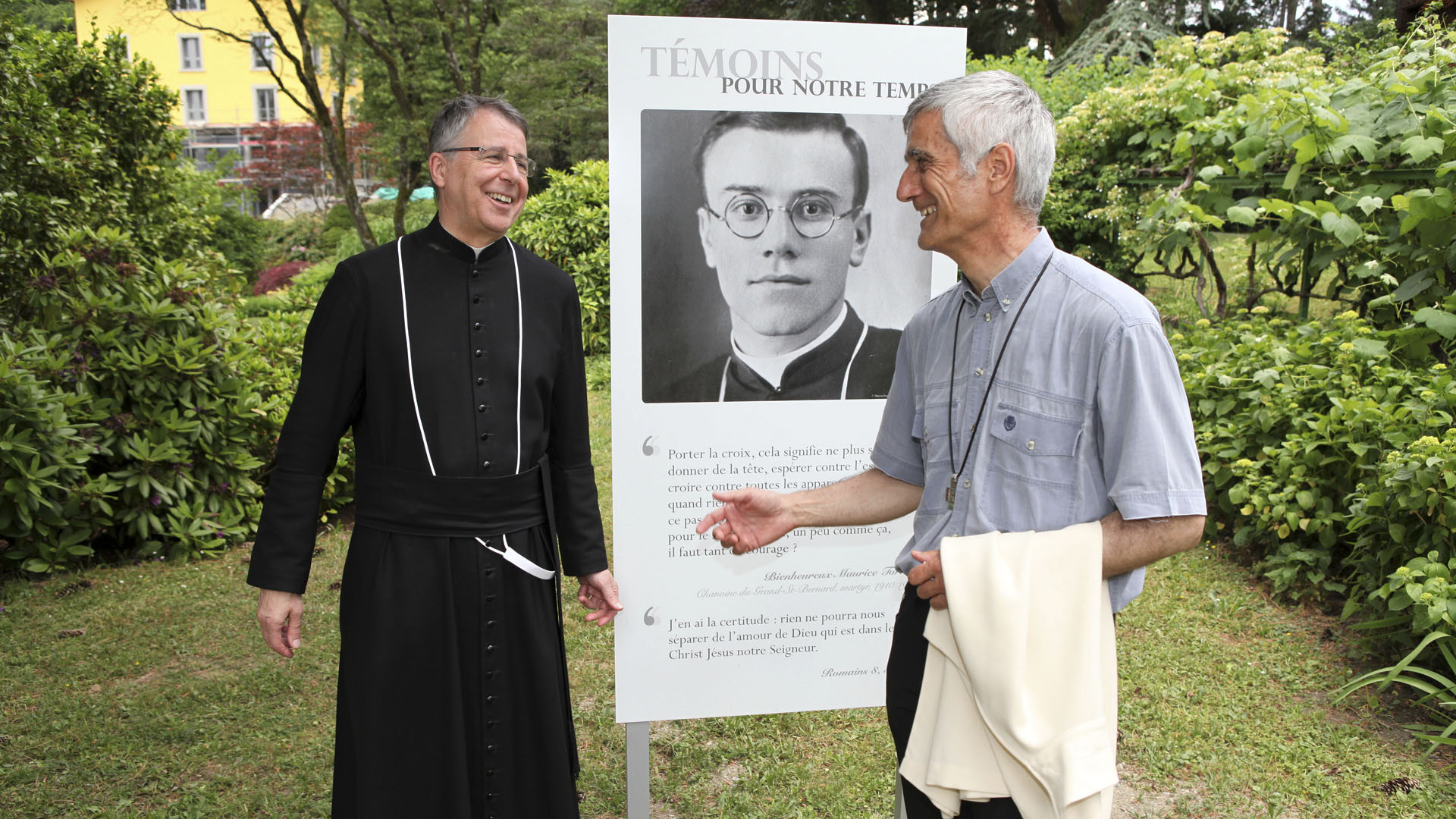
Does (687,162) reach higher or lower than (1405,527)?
higher

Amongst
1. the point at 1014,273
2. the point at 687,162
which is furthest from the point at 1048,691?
the point at 687,162

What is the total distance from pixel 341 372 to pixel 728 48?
4.10ft

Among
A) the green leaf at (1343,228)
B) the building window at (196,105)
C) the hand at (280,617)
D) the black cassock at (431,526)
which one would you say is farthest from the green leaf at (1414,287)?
the building window at (196,105)

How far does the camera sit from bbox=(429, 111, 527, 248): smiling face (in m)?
2.32

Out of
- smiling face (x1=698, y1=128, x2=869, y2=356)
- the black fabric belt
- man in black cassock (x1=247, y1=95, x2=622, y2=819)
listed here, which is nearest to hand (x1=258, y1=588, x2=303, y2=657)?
man in black cassock (x1=247, y1=95, x2=622, y2=819)

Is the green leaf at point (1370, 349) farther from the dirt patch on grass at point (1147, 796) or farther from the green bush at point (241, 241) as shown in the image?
the green bush at point (241, 241)

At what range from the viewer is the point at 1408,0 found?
389 inches

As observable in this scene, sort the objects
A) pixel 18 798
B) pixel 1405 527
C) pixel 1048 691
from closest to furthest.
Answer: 1. pixel 1048 691
2. pixel 18 798
3. pixel 1405 527

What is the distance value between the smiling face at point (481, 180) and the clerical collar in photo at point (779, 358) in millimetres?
709

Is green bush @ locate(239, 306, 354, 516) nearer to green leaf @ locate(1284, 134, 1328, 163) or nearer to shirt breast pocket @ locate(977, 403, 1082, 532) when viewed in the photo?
shirt breast pocket @ locate(977, 403, 1082, 532)

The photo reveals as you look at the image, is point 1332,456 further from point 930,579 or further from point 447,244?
point 447,244

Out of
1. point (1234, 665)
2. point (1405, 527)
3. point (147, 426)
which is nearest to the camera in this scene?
point (1405, 527)

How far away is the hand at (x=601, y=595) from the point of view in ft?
8.57

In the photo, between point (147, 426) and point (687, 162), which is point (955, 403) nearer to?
point (687, 162)
